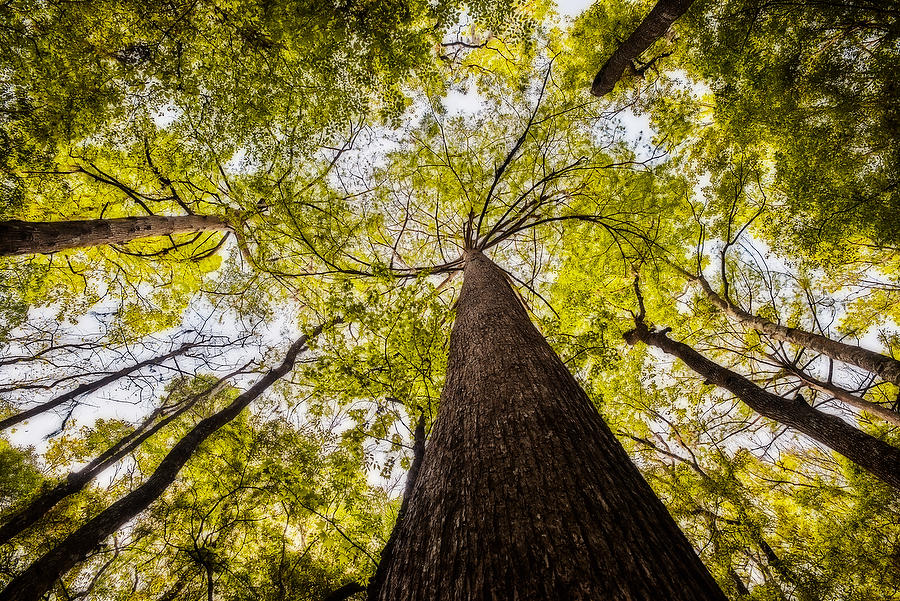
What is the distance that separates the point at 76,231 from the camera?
17.7 ft

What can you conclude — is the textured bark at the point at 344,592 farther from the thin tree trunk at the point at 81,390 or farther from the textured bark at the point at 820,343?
the textured bark at the point at 820,343

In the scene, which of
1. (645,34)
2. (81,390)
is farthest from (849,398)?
(81,390)

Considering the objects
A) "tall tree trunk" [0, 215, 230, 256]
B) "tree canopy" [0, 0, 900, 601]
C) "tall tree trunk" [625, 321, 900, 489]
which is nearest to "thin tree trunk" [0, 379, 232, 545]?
"tree canopy" [0, 0, 900, 601]

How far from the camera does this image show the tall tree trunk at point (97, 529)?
4.62 metres

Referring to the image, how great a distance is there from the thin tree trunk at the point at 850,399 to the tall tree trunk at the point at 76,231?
47.2 ft

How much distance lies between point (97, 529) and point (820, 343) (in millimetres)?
14234

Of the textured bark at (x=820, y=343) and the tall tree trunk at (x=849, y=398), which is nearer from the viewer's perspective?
the textured bark at (x=820, y=343)

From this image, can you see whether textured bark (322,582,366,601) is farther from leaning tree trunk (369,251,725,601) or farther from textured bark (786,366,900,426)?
textured bark (786,366,900,426)

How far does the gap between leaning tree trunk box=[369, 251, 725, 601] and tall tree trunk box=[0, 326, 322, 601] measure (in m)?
5.70

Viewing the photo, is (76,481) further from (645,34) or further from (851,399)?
(851,399)

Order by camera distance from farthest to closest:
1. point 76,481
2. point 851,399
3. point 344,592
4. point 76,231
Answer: point 76,481, point 851,399, point 76,231, point 344,592

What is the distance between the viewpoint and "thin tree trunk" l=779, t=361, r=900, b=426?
20.0 ft

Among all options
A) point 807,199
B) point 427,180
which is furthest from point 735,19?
point 427,180

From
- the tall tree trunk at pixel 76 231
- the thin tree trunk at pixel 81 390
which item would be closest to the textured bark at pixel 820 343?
the tall tree trunk at pixel 76 231
